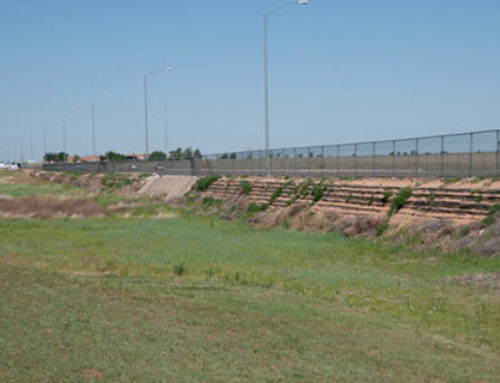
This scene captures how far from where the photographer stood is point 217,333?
41.9 ft

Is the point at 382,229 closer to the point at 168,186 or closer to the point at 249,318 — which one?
the point at 249,318

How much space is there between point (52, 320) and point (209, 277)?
9.01 meters

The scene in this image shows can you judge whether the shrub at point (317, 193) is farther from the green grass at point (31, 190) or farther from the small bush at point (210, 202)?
the green grass at point (31, 190)

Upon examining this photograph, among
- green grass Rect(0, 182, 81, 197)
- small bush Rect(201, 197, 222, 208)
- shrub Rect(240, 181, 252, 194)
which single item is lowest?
green grass Rect(0, 182, 81, 197)

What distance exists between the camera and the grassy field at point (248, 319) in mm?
10805

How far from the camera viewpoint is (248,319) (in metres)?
14.1

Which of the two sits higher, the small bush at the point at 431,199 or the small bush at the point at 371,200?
the small bush at the point at 431,199

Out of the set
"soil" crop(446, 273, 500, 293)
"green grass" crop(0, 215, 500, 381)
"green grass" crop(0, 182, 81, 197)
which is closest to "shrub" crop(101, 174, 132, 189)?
"green grass" crop(0, 182, 81, 197)

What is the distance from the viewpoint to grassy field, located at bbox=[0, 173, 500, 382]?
35.4 feet

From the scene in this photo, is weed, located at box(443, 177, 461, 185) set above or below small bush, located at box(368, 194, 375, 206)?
above

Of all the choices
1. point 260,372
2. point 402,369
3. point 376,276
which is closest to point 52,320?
point 260,372

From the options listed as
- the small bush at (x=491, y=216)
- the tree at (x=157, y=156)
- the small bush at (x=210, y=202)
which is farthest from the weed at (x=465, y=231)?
the tree at (x=157, y=156)

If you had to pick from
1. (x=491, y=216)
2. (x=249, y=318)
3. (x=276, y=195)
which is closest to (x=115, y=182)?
(x=276, y=195)

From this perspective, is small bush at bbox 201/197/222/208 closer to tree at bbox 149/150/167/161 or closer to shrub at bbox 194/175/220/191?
shrub at bbox 194/175/220/191
